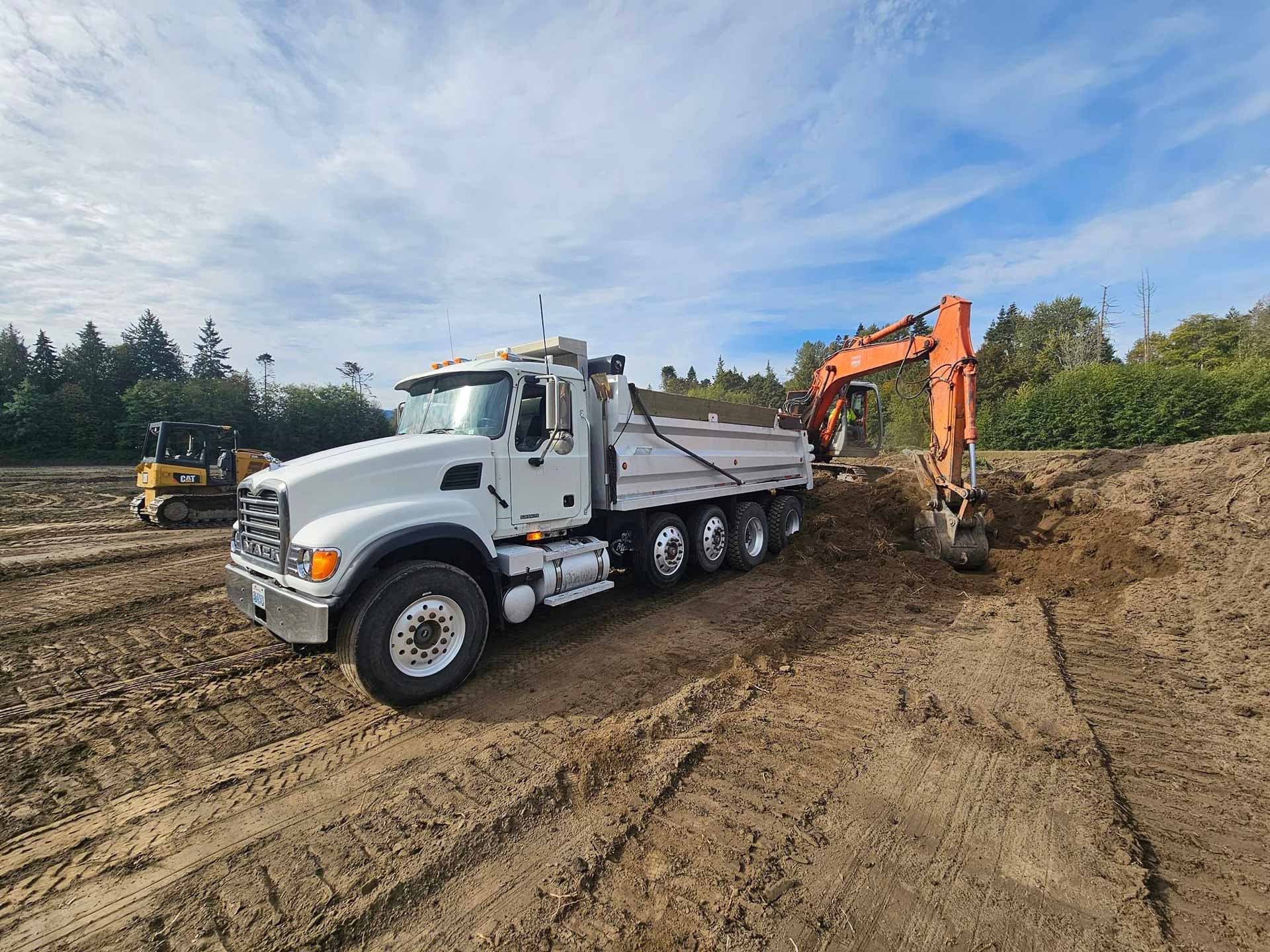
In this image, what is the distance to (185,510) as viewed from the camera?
13.0 metres

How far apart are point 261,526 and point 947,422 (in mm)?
8868

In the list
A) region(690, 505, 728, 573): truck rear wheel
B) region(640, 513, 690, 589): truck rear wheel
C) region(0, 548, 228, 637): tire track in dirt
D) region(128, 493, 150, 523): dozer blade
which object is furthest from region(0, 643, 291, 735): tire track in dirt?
region(128, 493, 150, 523): dozer blade

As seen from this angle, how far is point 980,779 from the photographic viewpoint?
300cm

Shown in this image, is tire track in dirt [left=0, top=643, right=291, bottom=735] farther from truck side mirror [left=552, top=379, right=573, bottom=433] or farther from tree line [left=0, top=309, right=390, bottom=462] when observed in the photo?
tree line [left=0, top=309, right=390, bottom=462]

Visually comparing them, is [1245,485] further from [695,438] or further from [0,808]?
[0,808]

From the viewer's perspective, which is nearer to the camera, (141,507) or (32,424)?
(141,507)

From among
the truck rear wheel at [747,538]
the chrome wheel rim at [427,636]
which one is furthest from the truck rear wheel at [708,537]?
the chrome wheel rim at [427,636]

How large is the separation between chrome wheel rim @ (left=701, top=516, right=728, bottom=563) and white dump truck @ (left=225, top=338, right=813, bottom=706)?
4 centimetres

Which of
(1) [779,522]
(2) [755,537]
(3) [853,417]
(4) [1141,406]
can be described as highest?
(4) [1141,406]

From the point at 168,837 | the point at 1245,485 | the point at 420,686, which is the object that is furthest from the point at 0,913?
the point at 1245,485

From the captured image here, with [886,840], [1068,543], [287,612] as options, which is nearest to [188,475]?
[287,612]

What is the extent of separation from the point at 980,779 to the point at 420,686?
3.65 meters

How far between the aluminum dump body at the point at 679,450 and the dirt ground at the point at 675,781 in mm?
1443

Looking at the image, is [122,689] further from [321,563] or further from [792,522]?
[792,522]
